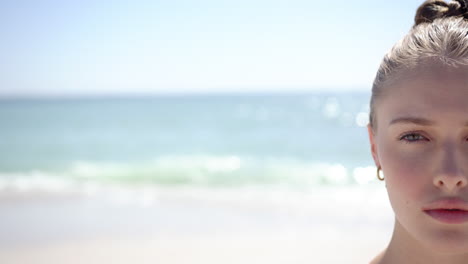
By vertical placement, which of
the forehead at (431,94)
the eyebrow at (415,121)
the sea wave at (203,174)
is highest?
the sea wave at (203,174)

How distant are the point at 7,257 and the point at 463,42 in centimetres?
513

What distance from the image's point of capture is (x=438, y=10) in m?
1.96

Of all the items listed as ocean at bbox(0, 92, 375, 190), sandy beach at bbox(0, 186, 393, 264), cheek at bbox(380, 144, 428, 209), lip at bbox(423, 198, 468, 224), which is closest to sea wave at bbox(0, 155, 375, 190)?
ocean at bbox(0, 92, 375, 190)

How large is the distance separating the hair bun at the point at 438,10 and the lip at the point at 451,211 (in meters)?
0.76

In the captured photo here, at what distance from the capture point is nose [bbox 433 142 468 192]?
156 cm

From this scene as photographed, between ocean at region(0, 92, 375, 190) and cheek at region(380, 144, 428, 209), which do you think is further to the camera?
ocean at region(0, 92, 375, 190)

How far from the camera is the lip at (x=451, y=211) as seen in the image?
1.57 meters

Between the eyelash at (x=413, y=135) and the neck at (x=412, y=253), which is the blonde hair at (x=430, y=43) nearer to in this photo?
the eyelash at (x=413, y=135)

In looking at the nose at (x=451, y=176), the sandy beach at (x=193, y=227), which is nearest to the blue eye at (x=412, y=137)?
the nose at (x=451, y=176)

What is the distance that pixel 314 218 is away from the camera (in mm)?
6938

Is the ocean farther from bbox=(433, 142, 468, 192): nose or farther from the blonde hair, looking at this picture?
bbox=(433, 142, 468, 192): nose

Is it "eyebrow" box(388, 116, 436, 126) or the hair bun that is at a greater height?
the hair bun

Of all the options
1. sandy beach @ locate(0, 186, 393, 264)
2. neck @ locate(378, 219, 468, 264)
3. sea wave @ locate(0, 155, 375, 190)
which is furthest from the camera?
sea wave @ locate(0, 155, 375, 190)

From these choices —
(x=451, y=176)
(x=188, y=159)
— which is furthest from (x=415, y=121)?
(x=188, y=159)
